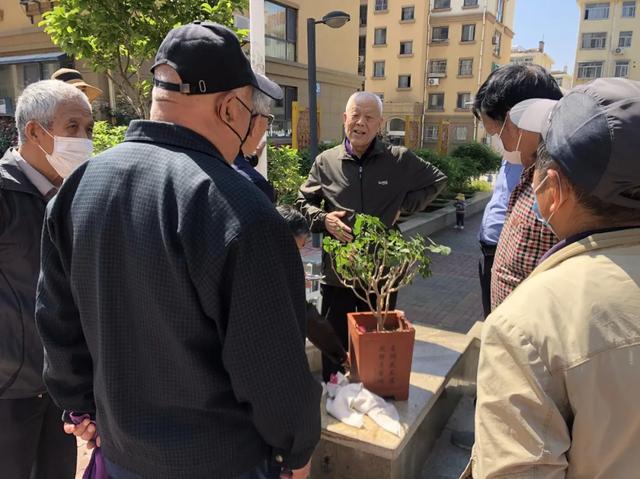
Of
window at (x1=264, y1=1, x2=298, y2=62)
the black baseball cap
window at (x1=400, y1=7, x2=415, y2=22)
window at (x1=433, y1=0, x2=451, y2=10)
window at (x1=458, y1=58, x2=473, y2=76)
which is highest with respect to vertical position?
window at (x1=433, y1=0, x2=451, y2=10)

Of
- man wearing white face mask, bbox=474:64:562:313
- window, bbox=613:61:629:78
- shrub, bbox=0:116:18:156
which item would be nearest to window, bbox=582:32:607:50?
window, bbox=613:61:629:78

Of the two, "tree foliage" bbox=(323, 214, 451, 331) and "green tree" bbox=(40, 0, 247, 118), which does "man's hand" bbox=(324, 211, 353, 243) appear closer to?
"tree foliage" bbox=(323, 214, 451, 331)

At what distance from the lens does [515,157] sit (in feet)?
7.78

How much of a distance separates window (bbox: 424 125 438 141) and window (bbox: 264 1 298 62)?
2508cm

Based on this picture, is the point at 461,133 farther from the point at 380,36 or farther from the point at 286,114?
the point at 286,114

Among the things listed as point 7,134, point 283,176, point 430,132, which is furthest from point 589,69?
point 7,134

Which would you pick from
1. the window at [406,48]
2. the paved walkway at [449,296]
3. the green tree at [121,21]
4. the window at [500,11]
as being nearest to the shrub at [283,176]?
the paved walkway at [449,296]

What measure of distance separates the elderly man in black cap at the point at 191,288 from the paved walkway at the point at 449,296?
14.7ft

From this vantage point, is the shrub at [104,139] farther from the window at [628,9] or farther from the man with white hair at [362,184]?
the window at [628,9]

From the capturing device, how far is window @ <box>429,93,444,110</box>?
1591 inches

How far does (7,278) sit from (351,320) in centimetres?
155

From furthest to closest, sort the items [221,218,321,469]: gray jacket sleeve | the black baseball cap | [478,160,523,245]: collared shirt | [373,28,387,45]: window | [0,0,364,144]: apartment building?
1. [373,28,387,45]: window
2. [0,0,364,144]: apartment building
3. [478,160,523,245]: collared shirt
4. the black baseball cap
5. [221,218,321,469]: gray jacket sleeve

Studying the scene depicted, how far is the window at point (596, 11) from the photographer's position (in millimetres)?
45594

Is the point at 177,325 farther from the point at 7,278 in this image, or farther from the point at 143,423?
the point at 7,278
